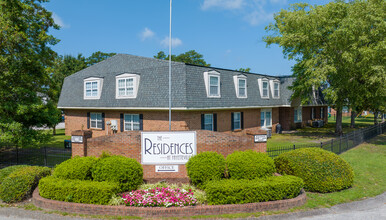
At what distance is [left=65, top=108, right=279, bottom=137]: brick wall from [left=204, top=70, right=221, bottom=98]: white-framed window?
4.41ft

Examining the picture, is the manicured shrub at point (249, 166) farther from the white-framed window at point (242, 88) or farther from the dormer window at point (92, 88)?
the dormer window at point (92, 88)

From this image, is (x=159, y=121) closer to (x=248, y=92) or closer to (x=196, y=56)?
(x=248, y=92)

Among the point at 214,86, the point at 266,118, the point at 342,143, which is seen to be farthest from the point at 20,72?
the point at 266,118

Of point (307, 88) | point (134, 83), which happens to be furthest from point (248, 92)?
point (134, 83)

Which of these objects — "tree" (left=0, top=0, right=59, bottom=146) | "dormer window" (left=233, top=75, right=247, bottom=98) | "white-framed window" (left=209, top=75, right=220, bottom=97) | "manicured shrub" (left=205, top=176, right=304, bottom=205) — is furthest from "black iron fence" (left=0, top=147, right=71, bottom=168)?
"dormer window" (left=233, top=75, right=247, bottom=98)

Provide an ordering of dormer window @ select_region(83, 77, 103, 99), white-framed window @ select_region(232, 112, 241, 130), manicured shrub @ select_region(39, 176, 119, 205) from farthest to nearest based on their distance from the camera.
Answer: dormer window @ select_region(83, 77, 103, 99), white-framed window @ select_region(232, 112, 241, 130), manicured shrub @ select_region(39, 176, 119, 205)

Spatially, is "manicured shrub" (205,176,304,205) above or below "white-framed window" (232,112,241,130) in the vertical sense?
below

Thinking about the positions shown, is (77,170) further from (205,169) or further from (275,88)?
(275,88)

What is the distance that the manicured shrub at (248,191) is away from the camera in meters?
7.29

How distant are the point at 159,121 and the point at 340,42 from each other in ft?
51.2

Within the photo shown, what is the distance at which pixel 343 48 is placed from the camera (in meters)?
19.6

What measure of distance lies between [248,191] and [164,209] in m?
2.55

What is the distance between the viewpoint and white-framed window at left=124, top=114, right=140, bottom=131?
18384 millimetres

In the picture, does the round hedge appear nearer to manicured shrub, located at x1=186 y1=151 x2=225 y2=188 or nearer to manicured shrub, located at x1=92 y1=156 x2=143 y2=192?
manicured shrub, located at x1=186 y1=151 x2=225 y2=188
